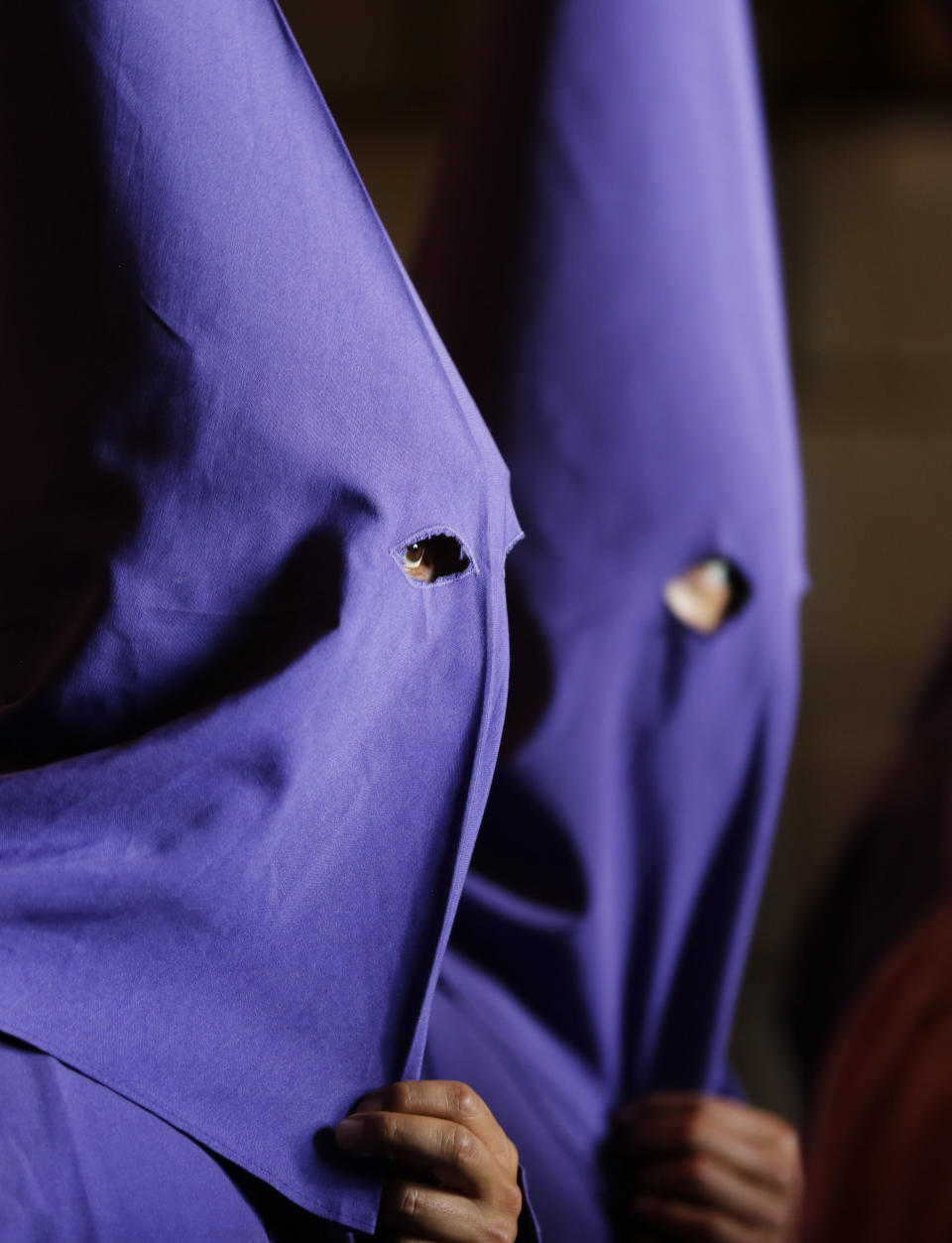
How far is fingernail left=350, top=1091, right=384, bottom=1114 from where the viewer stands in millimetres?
446

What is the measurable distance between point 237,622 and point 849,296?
1846 mm

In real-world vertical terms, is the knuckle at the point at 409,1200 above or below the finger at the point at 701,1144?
above

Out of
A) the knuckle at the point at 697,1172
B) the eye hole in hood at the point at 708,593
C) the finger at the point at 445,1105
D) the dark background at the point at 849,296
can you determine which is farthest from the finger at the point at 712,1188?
the dark background at the point at 849,296

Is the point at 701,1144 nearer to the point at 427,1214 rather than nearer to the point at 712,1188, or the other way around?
the point at 712,1188

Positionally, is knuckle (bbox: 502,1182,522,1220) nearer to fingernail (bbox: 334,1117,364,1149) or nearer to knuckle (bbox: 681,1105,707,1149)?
fingernail (bbox: 334,1117,364,1149)

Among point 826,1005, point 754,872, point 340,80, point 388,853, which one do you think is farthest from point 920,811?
point 340,80

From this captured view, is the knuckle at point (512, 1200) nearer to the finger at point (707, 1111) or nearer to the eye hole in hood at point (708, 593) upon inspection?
the finger at point (707, 1111)

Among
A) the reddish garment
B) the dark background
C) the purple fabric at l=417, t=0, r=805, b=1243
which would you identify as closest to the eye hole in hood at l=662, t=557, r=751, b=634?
the purple fabric at l=417, t=0, r=805, b=1243

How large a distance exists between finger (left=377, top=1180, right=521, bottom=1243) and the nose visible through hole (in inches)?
9.2

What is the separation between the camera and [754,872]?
0.75m

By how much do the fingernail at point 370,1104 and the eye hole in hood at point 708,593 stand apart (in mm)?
387

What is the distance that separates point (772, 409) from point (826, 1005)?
0.74 metres

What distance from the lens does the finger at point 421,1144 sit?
1.44 ft

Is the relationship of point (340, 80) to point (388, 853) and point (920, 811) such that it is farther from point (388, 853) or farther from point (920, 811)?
point (388, 853)
